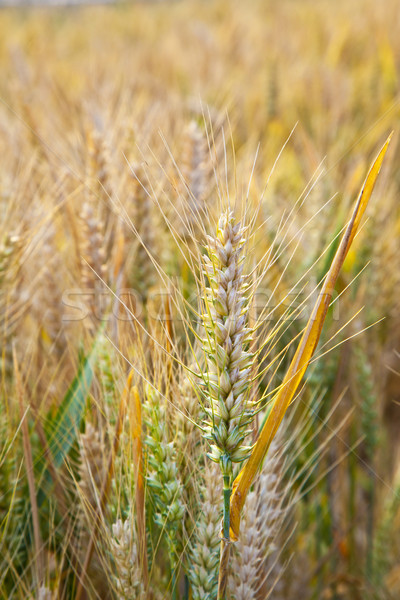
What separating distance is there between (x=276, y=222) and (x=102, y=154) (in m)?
0.40

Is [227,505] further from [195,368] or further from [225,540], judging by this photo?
[195,368]

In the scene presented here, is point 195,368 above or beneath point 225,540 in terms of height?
above

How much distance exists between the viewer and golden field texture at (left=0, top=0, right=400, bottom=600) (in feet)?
1.67

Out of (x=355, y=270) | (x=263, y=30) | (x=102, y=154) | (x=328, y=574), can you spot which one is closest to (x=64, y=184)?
(x=102, y=154)

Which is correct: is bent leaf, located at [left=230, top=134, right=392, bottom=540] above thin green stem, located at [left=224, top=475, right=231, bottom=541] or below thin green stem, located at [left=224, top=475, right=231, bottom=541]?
above

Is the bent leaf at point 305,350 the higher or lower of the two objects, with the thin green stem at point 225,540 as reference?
higher

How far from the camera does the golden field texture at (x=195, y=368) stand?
0.51m

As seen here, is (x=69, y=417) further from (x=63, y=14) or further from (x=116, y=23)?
(x=63, y=14)

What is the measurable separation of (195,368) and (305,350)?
0.58 ft

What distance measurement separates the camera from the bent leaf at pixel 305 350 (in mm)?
475

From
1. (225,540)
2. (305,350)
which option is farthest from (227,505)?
(305,350)

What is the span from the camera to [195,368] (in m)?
0.63

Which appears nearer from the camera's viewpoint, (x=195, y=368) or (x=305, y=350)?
(x=305, y=350)

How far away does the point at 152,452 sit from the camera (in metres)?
0.60
